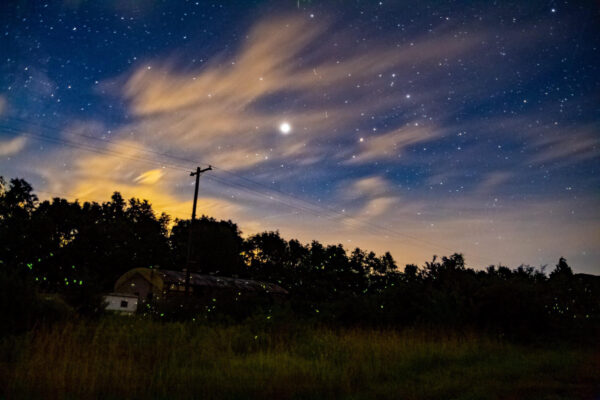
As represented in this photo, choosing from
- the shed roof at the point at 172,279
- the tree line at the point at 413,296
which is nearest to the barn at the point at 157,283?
the shed roof at the point at 172,279

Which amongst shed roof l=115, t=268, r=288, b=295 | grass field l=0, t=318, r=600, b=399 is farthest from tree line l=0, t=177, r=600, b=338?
shed roof l=115, t=268, r=288, b=295

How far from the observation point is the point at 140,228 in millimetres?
72438

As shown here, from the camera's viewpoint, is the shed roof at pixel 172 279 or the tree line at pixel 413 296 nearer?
the tree line at pixel 413 296

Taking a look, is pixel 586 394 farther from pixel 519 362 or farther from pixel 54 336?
pixel 54 336

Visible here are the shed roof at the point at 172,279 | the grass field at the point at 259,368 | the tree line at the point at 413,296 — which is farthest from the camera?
the shed roof at the point at 172,279

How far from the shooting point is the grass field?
5875 mm

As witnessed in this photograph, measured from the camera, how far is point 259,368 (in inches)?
292

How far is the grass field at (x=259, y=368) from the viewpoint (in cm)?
588

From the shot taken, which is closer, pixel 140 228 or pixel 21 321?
pixel 21 321

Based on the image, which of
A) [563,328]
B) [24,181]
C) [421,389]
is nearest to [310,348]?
[421,389]

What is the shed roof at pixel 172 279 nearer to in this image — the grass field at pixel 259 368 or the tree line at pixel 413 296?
the tree line at pixel 413 296

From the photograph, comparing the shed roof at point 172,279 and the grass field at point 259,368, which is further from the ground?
the shed roof at point 172,279

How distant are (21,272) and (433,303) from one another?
Result: 14.1 meters

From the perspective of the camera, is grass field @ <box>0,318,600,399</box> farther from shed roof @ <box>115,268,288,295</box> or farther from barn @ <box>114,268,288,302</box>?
barn @ <box>114,268,288,302</box>
